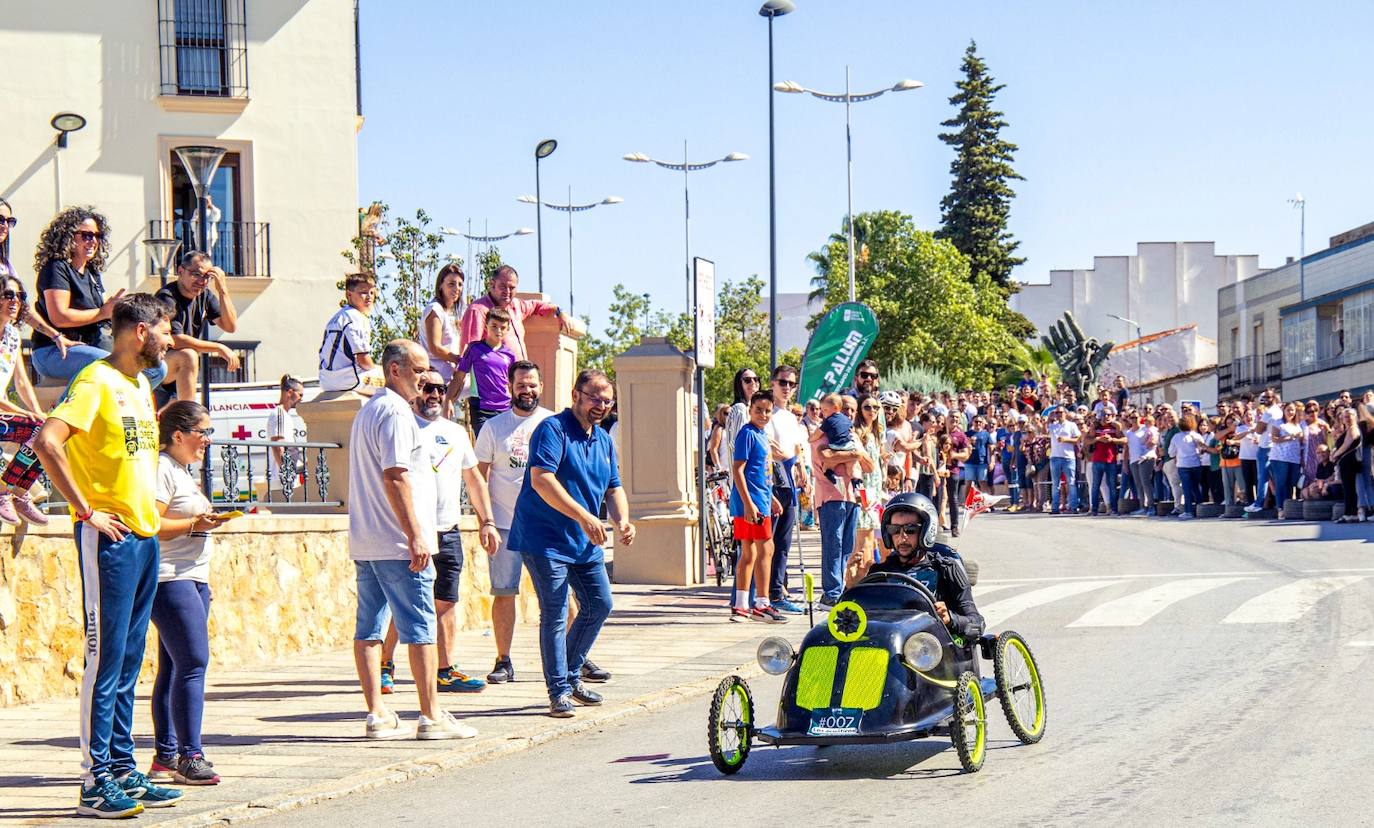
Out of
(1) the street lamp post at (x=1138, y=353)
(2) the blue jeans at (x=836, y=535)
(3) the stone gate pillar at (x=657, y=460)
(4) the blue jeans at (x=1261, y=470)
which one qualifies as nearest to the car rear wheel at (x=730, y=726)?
(2) the blue jeans at (x=836, y=535)

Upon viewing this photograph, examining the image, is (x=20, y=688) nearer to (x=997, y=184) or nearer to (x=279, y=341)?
(x=279, y=341)

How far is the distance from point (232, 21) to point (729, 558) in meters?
20.8

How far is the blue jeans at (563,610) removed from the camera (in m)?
10.1

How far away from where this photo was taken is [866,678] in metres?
7.98

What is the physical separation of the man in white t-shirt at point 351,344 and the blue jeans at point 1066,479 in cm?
2046

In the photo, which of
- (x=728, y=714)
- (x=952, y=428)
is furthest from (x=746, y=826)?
(x=952, y=428)

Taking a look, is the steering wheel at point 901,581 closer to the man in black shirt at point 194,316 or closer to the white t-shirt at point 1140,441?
the man in black shirt at point 194,316

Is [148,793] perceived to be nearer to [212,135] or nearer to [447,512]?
[447,512]

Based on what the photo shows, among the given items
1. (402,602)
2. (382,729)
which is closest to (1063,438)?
(382,729)

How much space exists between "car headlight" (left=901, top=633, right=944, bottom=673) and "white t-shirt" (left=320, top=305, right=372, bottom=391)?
248 inches

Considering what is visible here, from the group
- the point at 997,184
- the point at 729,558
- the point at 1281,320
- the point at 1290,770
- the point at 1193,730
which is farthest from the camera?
the point at 997,184

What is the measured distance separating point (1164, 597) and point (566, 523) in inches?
308

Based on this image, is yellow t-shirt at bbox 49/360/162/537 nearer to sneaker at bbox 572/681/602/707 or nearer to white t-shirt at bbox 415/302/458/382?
sneaker at bbox 572/681/602/707

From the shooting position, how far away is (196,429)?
27.1 feet
